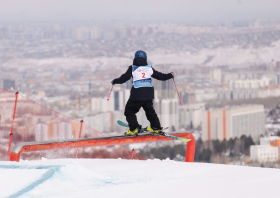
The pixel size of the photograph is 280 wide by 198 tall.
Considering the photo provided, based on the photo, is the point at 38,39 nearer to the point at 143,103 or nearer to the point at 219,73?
the point at 219,73

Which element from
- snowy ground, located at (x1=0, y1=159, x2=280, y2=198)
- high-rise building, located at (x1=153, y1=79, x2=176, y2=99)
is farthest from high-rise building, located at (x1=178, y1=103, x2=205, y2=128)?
snowy ground, located at (x1=0, y1=159, x2=280, y2=198)

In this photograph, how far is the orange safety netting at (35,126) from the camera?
21.5ft

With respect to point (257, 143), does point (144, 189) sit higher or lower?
higher

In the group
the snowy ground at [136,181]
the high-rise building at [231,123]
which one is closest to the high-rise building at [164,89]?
the high-rise building at [231,123]

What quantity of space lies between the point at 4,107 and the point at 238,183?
→ 485 cm

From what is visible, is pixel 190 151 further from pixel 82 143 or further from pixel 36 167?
pixel 36 167

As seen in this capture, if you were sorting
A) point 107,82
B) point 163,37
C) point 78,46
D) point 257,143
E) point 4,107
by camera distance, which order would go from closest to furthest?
point 4,107 → point 257,143 → point 107,82 → point 78,46 → point 163,37

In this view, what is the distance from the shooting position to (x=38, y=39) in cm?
13288

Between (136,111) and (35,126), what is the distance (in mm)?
4038

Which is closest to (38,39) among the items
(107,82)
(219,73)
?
(107,82)

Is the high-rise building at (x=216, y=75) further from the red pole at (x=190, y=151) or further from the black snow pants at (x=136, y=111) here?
the black snow pants at (x=136, y=111)

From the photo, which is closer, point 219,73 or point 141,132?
point 141,132

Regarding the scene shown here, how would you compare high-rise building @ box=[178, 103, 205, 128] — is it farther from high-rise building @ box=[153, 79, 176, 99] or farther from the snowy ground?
Answer: the snowy ground

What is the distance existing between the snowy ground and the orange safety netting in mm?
2203
